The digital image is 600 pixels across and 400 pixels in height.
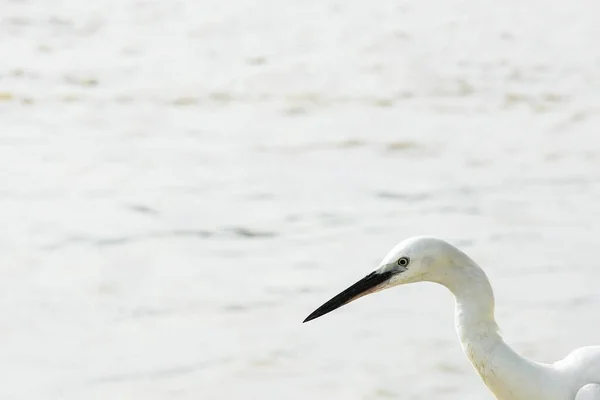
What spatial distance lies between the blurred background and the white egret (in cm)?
130

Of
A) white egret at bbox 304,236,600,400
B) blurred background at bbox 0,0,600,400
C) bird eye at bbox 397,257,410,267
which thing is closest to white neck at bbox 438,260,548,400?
white egret at bbox 304,236,600,400

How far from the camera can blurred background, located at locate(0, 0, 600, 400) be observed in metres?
5.20

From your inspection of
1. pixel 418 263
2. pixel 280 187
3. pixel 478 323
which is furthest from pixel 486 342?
pixel 280 187

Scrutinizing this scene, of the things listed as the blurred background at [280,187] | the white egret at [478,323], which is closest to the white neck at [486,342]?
the white egret at [478,323]

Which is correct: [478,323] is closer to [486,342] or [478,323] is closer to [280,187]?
[486,342]

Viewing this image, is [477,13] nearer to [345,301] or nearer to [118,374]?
[118,374]

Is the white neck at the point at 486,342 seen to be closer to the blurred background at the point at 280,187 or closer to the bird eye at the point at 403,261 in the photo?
the bird eye at the point at 403,261

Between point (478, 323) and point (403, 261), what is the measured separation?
0.25 metres

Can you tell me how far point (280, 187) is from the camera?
7.02 metres

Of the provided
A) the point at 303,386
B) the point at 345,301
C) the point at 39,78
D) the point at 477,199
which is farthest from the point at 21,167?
the point at 345,301

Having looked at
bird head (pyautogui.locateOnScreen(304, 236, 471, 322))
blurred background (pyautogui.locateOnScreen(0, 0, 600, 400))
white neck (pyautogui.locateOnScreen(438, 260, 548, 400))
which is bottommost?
blurred background (pyautogui.locateOnScreen(0, 0, 600, 400))

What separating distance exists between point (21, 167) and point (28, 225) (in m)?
0.81

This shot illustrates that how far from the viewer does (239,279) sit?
592 centimetres

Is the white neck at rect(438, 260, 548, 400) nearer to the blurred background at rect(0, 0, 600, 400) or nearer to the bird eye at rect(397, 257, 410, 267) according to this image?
the bird eye at rect(397, 257, 410, 267)
